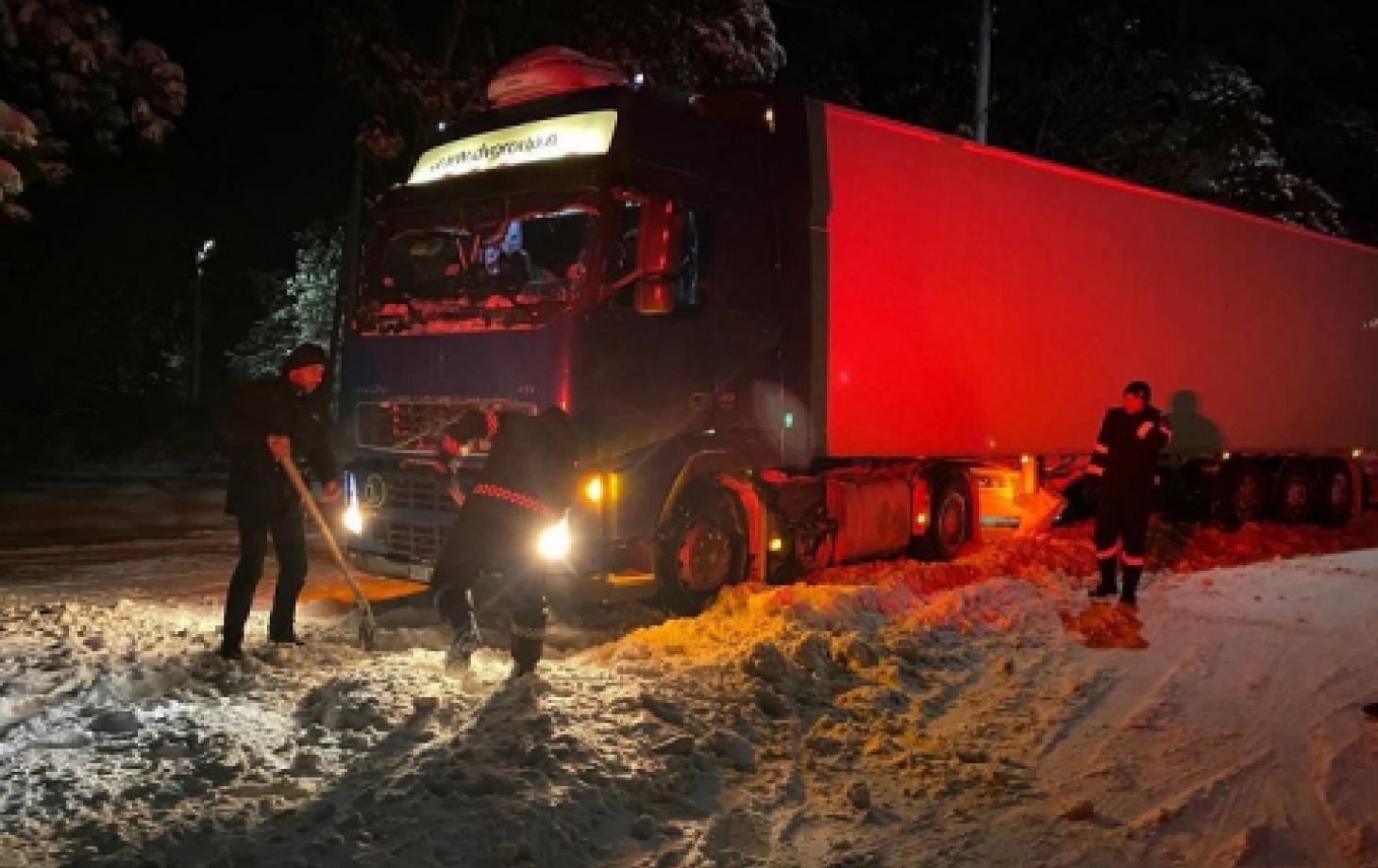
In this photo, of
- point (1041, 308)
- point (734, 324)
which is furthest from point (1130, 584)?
point (734, 324)

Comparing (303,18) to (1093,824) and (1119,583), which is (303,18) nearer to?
(1119,583)

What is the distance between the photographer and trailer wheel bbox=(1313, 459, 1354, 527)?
1567 cm

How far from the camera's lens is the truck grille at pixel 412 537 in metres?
7.80

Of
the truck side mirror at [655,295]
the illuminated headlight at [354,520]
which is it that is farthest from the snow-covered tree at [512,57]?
the truck side mirror at [655,295]

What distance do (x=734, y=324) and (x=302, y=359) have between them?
289cm

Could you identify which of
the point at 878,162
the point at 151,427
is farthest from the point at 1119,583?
the point at 151,427

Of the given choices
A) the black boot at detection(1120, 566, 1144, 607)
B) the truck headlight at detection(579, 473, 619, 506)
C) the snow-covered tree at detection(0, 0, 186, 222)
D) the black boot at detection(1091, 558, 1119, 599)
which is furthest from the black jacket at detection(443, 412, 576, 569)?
the black boot at detection(1091, 558, 1119, 599)

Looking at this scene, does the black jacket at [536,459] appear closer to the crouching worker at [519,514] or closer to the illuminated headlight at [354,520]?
the crouching worker at [519,514]

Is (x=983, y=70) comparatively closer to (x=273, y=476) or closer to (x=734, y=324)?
(x=734, y=324)

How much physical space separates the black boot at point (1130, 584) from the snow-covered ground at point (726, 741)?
384 mm

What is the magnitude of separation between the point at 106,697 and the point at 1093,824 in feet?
14.5

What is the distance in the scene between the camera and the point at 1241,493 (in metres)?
14.4

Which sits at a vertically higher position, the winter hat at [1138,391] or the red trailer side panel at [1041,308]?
the red trailer side panel at [1041,308]

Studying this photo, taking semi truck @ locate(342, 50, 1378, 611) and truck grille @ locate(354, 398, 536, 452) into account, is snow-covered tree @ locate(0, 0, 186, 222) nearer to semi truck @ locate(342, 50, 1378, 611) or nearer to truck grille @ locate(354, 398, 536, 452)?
semi truck @ locate(342, 50, 1378, 611)
